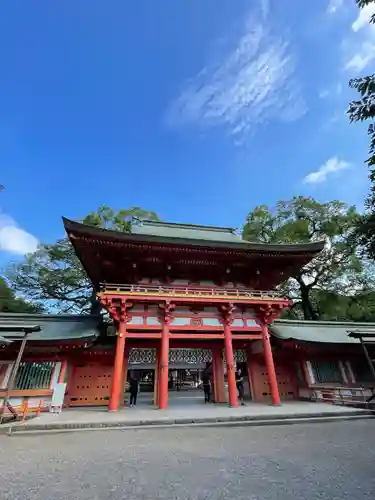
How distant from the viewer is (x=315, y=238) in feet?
86.9

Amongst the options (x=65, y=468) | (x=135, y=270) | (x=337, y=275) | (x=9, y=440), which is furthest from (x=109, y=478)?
(x=337, y=275)

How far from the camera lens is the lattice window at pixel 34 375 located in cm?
1175

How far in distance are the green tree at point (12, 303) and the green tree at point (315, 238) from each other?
21.9m

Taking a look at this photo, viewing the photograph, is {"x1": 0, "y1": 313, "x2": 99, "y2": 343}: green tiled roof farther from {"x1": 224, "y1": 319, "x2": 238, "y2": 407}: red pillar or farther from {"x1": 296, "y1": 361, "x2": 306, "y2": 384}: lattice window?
{"x1": 296, "y1": 361, "x2": 306, "y2": 384}: lattice window

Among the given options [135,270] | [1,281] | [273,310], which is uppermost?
[1,281]

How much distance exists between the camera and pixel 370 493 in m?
3.17

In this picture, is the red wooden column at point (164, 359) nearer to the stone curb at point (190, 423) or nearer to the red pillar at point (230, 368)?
the red pillar at point (230, 368)

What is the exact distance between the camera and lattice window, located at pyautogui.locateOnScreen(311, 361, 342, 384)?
14.2m

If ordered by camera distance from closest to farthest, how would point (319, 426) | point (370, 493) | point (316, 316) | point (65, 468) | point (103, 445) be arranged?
point (370, 493) < point (65, 468) < point (103, 445) < point (319, 426) < point (316, 316)

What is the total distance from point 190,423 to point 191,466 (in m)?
4.07

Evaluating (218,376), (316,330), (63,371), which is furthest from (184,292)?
(316,330)

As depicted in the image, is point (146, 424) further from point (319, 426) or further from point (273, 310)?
point (273, 310)

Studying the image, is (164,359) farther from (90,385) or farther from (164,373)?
(90,385)

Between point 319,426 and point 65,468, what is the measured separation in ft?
22.0
